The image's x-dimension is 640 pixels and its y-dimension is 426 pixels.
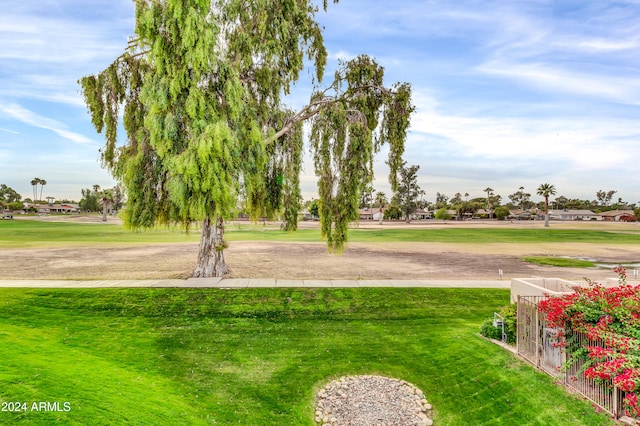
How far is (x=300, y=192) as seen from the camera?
784 inches

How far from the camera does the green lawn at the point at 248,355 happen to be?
739 centimetres

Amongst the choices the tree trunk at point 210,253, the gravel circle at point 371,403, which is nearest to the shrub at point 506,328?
the gravel circle at point 371,403

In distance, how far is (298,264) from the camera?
24.9m

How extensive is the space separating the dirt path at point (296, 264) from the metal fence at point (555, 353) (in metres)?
10.6

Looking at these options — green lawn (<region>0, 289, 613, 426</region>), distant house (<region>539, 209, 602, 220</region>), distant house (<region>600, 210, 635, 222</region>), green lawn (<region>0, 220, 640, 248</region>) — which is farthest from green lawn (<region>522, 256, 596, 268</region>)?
distant house (<region>539, 209, 602, 220</region>)

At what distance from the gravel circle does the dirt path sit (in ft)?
35.2

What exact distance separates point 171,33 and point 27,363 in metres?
13.6

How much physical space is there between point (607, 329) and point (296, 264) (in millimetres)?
19139

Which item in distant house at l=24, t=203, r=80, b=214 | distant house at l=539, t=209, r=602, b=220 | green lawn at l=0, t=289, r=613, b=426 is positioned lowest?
green lawn at l=0, t=289, r=613, b=426

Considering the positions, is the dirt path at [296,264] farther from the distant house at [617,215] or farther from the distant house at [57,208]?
the distant house at [57,208]

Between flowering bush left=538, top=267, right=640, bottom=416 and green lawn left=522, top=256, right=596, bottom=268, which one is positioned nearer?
flowering bush left=538, top=267, right=640, bottom=416

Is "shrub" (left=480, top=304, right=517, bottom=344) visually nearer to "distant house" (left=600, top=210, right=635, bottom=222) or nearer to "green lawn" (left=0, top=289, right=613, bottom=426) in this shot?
"green lawn" (left=0, top=289, right=613, bottom=426)

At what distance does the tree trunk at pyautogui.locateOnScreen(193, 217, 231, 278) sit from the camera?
1909cm

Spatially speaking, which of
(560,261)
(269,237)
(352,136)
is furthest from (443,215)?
(352,136)
